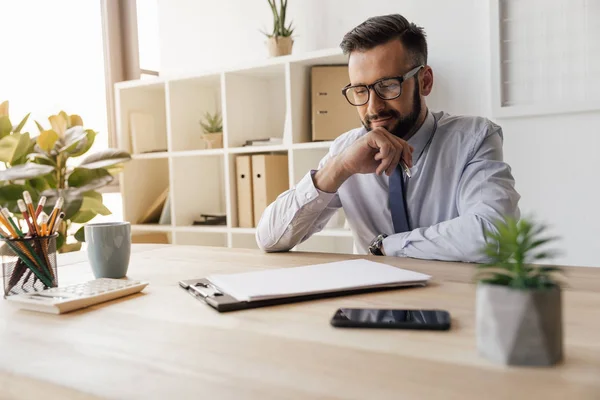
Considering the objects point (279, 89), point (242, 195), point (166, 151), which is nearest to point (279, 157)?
point (242, 195)

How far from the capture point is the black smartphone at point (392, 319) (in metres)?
0.69

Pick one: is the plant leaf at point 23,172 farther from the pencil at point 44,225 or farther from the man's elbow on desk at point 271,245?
the pencil at point 44,225

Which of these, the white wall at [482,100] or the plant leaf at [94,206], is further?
the plant leaf at [94,206]

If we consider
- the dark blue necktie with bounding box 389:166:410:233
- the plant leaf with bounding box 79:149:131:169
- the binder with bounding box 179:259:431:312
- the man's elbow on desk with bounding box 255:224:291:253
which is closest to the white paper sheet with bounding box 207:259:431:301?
the binder with bounding box 179:259:431:312

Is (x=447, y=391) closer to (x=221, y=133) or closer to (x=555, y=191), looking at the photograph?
(x=555, y=191)

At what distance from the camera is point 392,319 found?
0.71m

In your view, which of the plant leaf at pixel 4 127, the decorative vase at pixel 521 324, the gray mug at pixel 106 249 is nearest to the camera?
the decorative vase at pixel 521 324

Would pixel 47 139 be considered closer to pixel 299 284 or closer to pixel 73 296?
pixel 73 296

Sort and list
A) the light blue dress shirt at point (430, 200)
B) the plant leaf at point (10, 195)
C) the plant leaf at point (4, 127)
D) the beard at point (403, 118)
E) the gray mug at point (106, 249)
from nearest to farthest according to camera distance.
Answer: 1. the gray mug at point (106, 249)
2. the light blue dress shirt at point (430, 200)
3. the beard at point (403, 118)
4. the plant leaf at point (10, 195)
5. the plant leaf at point (4, 127)

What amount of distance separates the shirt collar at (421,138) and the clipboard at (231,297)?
2.71 feet

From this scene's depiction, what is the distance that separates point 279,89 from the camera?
3.05 metres

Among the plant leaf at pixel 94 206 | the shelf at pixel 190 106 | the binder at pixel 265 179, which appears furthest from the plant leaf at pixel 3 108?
the binder at pixel 265 179

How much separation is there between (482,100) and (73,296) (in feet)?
6.79

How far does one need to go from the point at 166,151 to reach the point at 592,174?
2.26m
